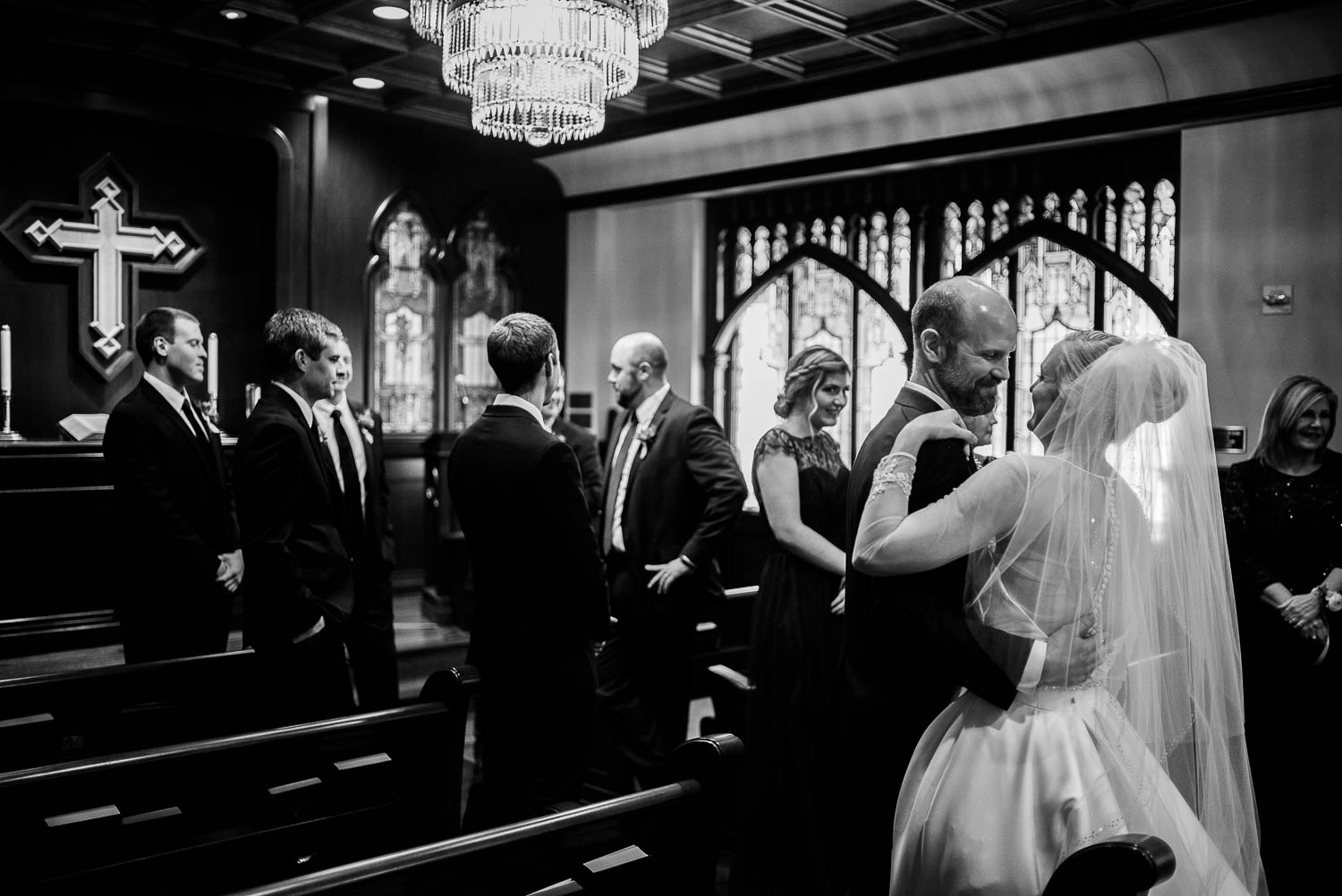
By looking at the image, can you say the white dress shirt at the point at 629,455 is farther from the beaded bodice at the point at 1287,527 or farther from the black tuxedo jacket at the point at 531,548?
the beaded bodice at the point at 1287,527

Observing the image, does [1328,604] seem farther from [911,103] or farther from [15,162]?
[15,162]

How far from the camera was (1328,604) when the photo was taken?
4.12 m

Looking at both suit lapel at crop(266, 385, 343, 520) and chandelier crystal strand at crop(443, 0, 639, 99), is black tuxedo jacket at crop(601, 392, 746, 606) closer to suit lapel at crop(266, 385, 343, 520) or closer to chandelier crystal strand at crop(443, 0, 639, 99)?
suit lapel at crop(266, 385, 343, 520)

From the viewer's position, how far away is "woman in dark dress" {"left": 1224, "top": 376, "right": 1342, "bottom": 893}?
412cm

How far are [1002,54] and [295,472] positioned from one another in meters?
4.08

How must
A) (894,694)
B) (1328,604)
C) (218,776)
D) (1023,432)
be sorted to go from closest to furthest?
1. (218,776)
2. (894,694)
3. (1328,604)
4. (1023,432)

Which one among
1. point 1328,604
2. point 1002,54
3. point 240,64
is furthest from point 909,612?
point 240,64

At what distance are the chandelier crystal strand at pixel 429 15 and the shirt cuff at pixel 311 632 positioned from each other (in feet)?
7.43

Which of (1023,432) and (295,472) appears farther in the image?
(1023,432)

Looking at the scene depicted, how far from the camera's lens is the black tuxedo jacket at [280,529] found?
315cm

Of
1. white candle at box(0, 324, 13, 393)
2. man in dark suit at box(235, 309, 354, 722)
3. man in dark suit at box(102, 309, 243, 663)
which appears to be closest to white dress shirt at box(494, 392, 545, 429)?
man in dark suit at box(235, 309, 354, 722)

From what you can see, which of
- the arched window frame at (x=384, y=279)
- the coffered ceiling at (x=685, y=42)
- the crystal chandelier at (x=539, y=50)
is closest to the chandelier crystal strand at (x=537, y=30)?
the crystal chandelier at (x=539, y=50)

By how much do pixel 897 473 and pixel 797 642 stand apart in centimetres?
144

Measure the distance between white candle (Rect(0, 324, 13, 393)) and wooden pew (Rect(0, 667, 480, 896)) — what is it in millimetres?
4067
